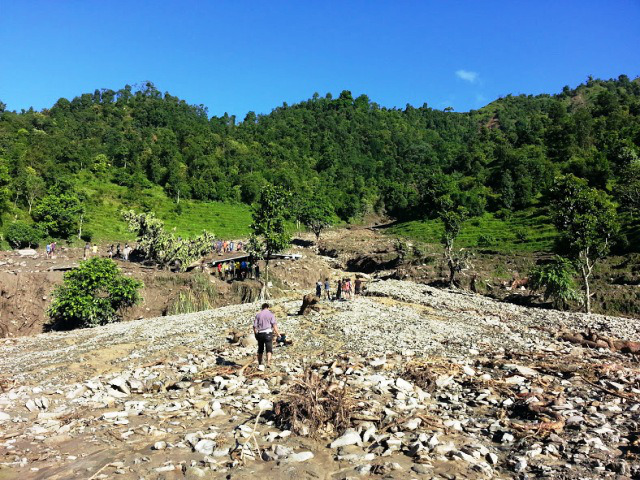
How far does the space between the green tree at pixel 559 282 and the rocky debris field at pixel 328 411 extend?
14974 mm

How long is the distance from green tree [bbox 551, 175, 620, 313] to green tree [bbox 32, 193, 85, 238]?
60637 millimetres

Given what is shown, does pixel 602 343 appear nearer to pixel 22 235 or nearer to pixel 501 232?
pixel 501 232

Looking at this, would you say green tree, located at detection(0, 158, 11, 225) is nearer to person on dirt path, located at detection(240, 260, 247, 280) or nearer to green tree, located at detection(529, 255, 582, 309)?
person on dirt path, located at detection(240, 260, 247, 280)

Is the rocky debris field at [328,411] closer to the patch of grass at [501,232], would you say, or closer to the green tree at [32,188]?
the patch of grass at [501,232]

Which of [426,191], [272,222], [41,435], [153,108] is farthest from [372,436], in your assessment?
[153,108]

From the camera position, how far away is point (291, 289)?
139ft

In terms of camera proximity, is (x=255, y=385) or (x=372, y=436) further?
(x=255, y=385)

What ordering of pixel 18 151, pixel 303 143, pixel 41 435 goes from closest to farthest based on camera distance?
pixel 41 435
pixel 18 151
pixel 303 143

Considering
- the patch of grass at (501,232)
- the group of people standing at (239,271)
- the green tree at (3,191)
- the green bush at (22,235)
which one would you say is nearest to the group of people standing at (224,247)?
the group of people standing at (239,271)

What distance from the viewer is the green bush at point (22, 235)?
52.7m

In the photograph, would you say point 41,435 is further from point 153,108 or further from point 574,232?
point 153,108

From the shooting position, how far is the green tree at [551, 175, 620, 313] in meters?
29.5

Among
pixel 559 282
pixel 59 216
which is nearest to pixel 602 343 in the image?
pixel 559 282

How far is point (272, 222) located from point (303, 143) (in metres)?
129
